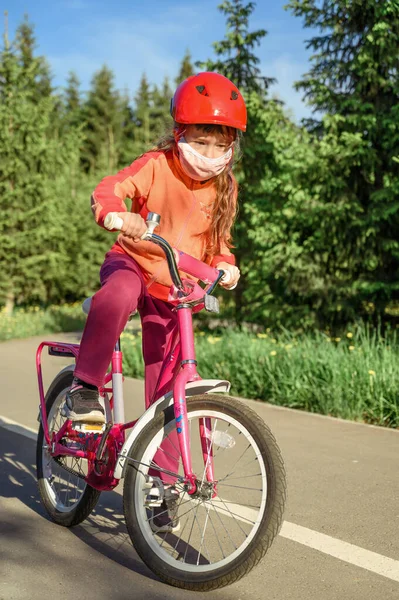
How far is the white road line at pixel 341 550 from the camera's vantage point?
3213mm

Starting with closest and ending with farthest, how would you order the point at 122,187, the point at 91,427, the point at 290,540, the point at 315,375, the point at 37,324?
the point at 122,187
the point at 91,427
the point at 290,540
the point at 315,375
the point at 37,324

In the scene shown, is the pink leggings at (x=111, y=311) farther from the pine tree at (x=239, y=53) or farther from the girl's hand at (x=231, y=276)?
the pine tree at (x=239, y=53)

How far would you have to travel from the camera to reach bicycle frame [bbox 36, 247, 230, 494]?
2.94m

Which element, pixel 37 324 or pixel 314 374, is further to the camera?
pixel 37 324

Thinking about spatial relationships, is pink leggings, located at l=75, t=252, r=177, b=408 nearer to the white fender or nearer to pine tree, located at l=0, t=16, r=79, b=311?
the white fender

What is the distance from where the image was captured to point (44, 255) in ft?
70.2

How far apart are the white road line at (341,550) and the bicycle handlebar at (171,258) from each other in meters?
0.91

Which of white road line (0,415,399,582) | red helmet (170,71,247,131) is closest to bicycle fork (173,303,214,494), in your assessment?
white road line (0,415,399,582)

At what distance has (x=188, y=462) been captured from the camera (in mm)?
2924

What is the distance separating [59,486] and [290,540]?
122 centimetres

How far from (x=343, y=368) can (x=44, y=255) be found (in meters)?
15.5

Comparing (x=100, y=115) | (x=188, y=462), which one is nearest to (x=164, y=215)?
(x=188, y=462)

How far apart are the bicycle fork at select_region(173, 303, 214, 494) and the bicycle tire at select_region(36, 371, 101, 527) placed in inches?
31.8

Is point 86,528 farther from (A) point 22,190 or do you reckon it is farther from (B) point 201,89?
(A) point 22,190
